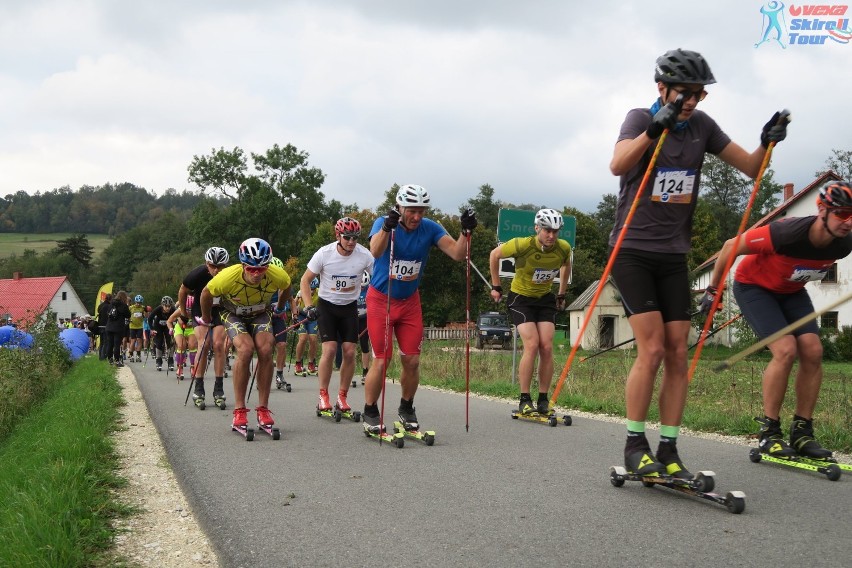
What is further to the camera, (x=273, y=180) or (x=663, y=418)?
(x=273, y=180)

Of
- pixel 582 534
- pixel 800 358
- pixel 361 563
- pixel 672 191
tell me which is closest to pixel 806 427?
pixel 800 358

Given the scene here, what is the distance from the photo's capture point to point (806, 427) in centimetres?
583

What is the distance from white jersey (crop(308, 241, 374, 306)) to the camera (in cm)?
925

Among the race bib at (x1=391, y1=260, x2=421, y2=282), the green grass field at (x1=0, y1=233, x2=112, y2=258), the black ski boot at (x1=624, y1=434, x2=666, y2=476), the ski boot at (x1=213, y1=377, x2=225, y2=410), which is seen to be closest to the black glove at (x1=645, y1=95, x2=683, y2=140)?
the black ski boot at (x1=624, y1=434, x2=666, y2=476)

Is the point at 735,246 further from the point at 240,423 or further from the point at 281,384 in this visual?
the point at 281,384

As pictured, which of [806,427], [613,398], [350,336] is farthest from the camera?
[613,398]

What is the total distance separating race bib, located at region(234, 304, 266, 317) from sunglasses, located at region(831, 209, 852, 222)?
17.0 ft

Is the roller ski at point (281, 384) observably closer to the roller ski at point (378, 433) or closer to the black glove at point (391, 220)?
the roller ski at point (378, 433)

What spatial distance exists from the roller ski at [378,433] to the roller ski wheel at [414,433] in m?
0.09

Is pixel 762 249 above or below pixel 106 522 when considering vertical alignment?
above

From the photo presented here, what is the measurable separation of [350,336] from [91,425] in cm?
283

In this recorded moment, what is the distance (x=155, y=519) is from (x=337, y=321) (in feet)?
15.8

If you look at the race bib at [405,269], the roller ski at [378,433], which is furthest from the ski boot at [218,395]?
the race bib at [405,269]

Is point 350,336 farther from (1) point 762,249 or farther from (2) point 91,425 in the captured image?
(1) point 762,249
